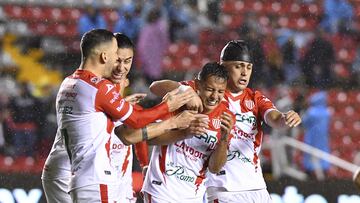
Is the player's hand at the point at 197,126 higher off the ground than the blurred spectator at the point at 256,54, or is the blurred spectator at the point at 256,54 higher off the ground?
the blurred spectator at the point at 256,54

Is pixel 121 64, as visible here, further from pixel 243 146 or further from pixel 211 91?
pixel 243 146

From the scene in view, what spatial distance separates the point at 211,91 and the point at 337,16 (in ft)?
25.2

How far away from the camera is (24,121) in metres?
11.9

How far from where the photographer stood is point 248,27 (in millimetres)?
13281

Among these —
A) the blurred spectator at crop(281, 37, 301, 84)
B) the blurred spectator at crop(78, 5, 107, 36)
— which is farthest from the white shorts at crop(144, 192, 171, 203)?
the blurred spectator at crop(78, 5, 107, 36)

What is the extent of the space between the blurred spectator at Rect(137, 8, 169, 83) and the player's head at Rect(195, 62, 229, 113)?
6293 mm

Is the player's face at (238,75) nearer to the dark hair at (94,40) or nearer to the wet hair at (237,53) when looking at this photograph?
the wet hair at (237,53)

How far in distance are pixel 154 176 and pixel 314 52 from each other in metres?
6.91

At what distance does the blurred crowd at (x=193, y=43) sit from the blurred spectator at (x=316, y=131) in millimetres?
155

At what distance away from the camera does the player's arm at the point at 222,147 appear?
5.86 m

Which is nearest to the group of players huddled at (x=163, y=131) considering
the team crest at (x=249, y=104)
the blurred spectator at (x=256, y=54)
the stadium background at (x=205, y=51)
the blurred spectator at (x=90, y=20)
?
the team crest at (x=249, y=104)

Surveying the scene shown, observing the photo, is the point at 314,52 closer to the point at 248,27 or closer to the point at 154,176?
the point at 248,27

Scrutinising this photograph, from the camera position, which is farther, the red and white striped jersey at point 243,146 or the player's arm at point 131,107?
the red and white striped jersey at point 243,146

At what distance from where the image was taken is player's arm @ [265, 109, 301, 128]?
604 centimetres
